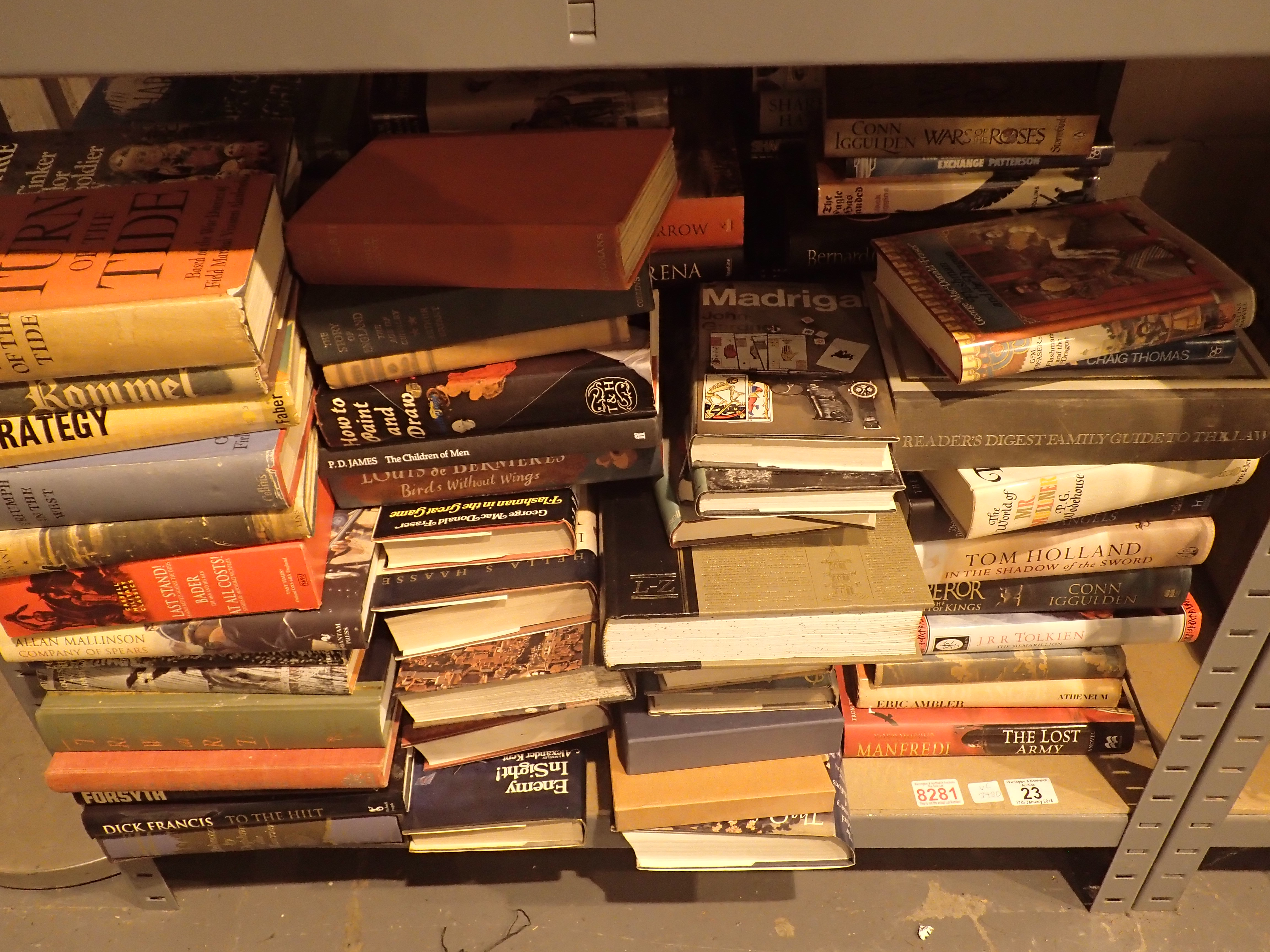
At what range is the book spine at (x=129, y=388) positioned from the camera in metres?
0.60

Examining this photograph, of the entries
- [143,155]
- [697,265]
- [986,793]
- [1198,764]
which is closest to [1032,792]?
[986,793]

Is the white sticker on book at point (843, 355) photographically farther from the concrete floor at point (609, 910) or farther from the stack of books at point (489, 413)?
the concrete floor at point (609, 910)

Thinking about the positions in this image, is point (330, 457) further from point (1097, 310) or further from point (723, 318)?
point (1097, 310)

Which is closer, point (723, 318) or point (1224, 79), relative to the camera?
point (723, 318)

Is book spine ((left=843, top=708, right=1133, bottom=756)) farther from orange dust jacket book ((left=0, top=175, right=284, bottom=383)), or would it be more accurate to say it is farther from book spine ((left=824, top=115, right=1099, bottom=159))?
orange dust jacket book ((left=0, top=175, right=284, bottom=383))

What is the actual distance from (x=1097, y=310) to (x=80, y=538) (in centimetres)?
74

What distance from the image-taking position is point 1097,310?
66 centimetres

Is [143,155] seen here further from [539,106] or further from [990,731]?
[990,731]

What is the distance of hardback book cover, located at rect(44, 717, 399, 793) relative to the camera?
79 centimetres

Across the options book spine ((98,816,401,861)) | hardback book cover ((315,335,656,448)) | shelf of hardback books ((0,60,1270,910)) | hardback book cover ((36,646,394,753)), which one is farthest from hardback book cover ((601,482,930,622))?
book spine ((98,816,401,861))

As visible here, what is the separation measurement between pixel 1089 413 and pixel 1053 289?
0.31 ft

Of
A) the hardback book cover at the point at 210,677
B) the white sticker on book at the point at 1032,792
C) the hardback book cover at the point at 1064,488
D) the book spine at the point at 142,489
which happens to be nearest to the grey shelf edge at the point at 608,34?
the book spine at the point at 142,489

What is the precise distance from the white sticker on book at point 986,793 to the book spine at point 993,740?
0.10 feet

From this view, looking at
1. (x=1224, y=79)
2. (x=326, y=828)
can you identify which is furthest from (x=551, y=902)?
(x=1224, y=79)
